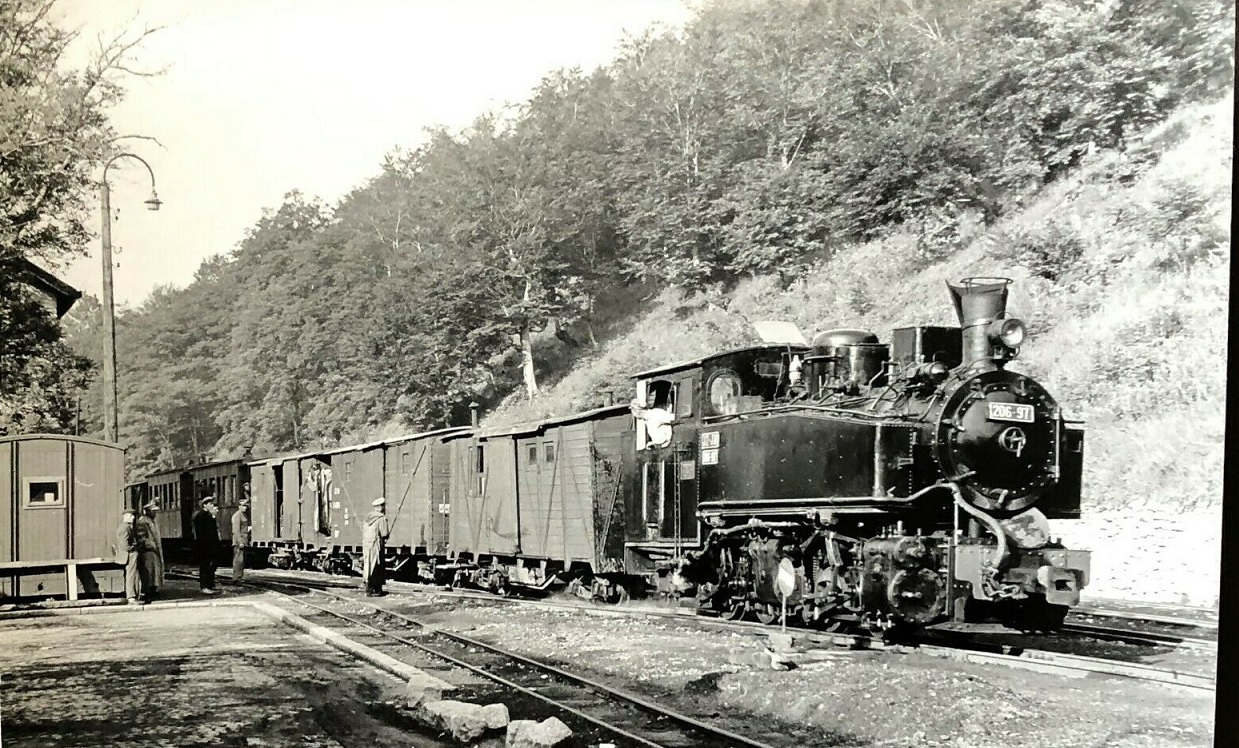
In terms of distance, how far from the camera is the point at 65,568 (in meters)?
5.14

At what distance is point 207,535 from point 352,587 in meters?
1.34

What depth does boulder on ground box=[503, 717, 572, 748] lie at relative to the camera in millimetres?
3998

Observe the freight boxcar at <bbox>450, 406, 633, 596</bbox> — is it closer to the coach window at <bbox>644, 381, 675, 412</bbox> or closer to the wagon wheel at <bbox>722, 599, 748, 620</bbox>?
the coach window at <bbox>644, 381, 675, 412</bbox>

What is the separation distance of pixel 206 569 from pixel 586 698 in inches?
162

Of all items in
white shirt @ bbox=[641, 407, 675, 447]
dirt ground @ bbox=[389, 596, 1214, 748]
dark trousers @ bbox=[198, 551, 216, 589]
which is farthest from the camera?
dark trousers @ bbox=[198, 551, 216, 589]

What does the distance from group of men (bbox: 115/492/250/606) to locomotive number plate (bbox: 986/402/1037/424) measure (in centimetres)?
438

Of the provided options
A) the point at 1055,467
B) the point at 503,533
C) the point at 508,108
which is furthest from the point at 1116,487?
the point at 503,533

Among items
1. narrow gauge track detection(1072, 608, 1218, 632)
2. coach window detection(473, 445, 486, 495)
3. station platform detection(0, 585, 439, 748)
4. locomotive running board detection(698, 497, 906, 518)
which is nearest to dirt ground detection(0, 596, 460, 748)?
station platform detection(0, 585, 439, 748)

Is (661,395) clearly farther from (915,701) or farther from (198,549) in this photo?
(198,549)

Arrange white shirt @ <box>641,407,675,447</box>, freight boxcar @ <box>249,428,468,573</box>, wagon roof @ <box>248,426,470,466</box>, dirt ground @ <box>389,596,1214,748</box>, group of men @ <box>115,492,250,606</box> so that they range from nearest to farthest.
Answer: dirt ground @ <box>389,596,1214,748</box>
group of men @ <box>115,492,250,606</box>
white shirt @ <box>641,407,675,447</box>
wagon roof @ <box>248,426,470,466</box>
freight boxcar @ <box>249,428,468,573</box>

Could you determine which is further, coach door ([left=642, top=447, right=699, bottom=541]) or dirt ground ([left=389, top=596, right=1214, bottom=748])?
coach door ([left=642, top=447, right=699, bottom=541])

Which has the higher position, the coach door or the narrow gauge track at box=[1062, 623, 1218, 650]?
the coach door

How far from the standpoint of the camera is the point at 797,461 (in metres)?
5.13

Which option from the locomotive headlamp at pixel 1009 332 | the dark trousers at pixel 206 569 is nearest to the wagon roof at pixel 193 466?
the dark trousers at pixel 206 569
